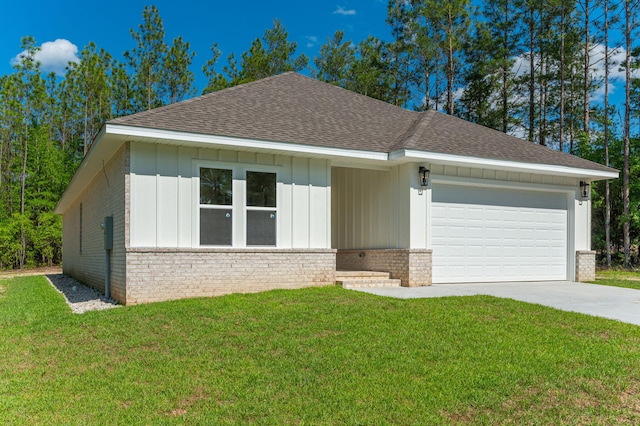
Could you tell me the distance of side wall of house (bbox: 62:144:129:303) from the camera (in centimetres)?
948

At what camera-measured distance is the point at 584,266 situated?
42.4 feet

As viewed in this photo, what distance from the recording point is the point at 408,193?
10953 mm

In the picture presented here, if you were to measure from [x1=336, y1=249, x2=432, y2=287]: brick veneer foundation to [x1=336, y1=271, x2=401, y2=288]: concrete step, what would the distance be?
0.24 metres

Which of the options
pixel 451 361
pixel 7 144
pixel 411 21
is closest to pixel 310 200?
pixel 451 361

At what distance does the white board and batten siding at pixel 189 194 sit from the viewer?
905cm

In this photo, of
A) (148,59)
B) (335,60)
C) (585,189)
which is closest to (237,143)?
(585,189)

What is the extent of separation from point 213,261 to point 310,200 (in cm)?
248

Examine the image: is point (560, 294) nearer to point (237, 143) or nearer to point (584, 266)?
point (584, 266)

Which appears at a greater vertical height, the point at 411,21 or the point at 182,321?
the point at 411,21

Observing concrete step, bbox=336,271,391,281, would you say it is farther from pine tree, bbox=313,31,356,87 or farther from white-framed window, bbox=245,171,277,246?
pine tree, bbox=313,31,356,87

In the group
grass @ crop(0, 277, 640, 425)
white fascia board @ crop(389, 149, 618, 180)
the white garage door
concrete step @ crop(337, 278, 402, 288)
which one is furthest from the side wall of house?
the white garage door

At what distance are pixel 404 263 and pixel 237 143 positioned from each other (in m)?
4.53

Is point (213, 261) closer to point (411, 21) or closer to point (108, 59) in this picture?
point (411, 21)

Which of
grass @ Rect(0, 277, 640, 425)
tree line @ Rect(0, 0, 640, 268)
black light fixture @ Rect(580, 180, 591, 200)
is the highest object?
tree line @ Rect(0, 0, 640, 268)
